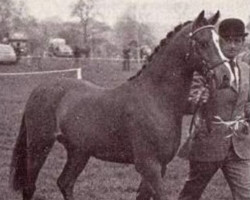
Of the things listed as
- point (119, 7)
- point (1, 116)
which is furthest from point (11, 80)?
point (119, 7)

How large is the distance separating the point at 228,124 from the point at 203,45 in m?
0.64

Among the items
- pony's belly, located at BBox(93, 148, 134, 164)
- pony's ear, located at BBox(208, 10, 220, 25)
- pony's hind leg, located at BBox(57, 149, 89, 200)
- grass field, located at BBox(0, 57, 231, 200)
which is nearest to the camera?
pony's ear, located at BBox(208, 10, 220, 25)

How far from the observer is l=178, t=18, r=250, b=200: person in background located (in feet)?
14.6

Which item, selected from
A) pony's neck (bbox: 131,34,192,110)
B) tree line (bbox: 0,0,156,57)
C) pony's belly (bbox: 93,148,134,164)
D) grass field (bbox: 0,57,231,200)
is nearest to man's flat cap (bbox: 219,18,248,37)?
pony's neck (bbox: 131,34,192,110)

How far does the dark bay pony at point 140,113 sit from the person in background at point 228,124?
0.49 feet

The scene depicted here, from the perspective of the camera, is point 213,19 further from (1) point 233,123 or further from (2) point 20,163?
(2) point 20,163

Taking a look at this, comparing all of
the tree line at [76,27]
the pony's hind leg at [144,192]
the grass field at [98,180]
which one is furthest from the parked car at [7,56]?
the pony's hind leg at [144,192]

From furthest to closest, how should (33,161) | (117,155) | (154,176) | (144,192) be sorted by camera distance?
(33,161) → (117,155) → (144,192) → (154,176)

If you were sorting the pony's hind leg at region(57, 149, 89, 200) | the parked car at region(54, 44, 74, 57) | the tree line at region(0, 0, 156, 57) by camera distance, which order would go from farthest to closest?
1. the parked car at region(54, 44, 74, 57)
2. the tree line at region(0, 0, 156, 57)
3. the pony's hind leg at region(57, 149, 89, 200)

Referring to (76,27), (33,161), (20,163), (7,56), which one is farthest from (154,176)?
(76,27)

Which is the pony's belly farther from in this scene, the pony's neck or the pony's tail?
the pony's tail

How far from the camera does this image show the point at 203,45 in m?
4.45

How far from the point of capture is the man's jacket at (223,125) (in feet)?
14.6

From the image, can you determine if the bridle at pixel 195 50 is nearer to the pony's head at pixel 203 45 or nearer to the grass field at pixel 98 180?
the pony's head at pixel 203 45
